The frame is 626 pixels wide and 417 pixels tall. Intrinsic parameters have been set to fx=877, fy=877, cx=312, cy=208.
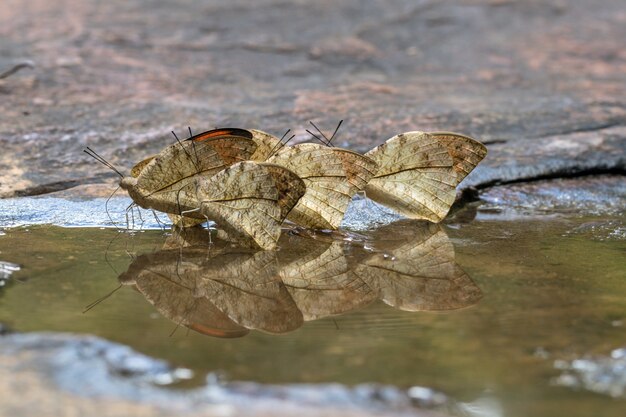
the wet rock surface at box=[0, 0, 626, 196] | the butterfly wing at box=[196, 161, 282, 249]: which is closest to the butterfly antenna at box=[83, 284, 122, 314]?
the butterfly wing at box=[196, 161, 282, 249]

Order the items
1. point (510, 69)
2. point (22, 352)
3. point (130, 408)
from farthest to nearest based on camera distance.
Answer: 1. point (510, 69)
2. point (22, 352)
3. point (130, 408)

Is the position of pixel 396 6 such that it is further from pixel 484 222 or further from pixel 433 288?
pixel 433 288

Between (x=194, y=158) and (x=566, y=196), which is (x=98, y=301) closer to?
(x=194, y=158)

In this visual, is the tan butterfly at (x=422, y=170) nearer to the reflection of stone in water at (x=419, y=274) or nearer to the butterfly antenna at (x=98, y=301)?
the reflection of stone in water at (x=419, y=274)

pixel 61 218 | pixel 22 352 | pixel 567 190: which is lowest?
pixel 567 190

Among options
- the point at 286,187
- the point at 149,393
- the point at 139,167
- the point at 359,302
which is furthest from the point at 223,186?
the point at 149,393

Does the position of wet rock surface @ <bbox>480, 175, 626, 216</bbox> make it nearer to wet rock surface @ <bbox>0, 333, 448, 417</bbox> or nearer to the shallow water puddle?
the shallow water puddle

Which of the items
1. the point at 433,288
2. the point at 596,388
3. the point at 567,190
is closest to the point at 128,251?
the point at 433,288
